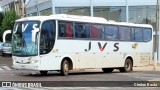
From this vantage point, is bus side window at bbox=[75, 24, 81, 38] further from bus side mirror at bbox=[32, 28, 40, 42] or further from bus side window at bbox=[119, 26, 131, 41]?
bus side window at bbox=[119, 26, 131, 41]

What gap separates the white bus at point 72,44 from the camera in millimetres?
23859

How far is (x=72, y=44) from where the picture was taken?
2559cm

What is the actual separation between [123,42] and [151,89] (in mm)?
13460

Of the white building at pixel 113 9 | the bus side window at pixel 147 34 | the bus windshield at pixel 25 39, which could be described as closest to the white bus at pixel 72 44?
the bus windshield at pixel 25 39

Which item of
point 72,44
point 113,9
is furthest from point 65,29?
point 113,9

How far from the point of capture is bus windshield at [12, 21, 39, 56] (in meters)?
23.7

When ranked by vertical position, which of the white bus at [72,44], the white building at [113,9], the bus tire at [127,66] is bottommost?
the bus tire at [127,66]

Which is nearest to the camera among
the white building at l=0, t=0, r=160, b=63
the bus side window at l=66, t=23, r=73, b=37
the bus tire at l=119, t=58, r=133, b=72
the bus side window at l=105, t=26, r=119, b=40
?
the bus side window at l=66, t=23, r=73, b=37

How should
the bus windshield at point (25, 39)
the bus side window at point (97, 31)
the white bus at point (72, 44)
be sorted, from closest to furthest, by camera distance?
1. the bus windshield at point (25, 39)
2. the white bus at point (72, 44)
3. the bus side window at point (97, 31)

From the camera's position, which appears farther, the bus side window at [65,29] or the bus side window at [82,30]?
the bus side window at [82,30]

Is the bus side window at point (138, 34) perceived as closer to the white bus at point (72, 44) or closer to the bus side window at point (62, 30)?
the white bus at point (72, 44)

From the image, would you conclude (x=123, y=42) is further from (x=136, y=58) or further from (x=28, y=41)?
(x=28, y=41)

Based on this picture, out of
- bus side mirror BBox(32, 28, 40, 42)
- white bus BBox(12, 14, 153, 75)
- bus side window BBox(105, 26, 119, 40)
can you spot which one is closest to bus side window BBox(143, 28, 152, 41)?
white bus BBox(12, 14, 153, 75)

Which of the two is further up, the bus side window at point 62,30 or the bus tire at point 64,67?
the bus side window at point 62,30
